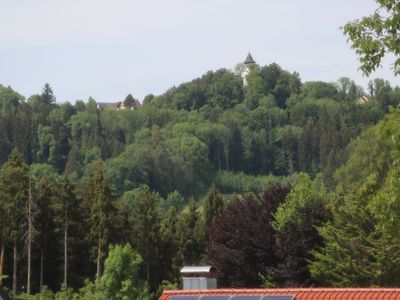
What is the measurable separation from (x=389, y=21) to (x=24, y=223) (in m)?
65.3

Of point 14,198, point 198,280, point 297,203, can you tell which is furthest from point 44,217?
point 198,280

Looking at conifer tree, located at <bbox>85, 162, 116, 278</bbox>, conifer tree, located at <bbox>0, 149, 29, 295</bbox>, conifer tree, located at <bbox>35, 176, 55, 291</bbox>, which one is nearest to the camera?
conifer tree, located at <bbox>0, 149, 29, 295</bbox>

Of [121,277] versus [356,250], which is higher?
[356,250]

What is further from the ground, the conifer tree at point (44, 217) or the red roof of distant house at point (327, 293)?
the conifer tree at point (44, 217)

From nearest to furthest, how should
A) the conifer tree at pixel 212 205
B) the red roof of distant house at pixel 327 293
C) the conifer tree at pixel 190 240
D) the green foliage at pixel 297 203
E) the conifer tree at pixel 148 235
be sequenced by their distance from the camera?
the red roof of distant house at pixel 327 293 → the green foliage at pixel 297 203 → the conifer tree at pixel 148 235 → the conifer tree at pixel 190 240 → the conifer tree at pixel 212 205

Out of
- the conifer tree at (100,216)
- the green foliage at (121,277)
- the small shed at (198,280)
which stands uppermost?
the conifer tree at (100,216)

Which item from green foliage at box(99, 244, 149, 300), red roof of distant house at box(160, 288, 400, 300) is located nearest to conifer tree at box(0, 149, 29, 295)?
green foliage at box(99, 244, 149, 300)

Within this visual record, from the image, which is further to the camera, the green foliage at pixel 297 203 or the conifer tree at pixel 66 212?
the conifer tree at pixel 66 212

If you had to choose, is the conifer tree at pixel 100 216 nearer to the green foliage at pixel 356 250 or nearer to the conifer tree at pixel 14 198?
the conifer tree at pixel 14 198

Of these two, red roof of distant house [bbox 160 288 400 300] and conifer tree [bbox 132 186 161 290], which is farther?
conifer tree [bbox 132 186 161 290]

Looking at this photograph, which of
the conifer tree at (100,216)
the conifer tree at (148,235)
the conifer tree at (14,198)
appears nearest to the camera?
the conifer tree at (14,198)

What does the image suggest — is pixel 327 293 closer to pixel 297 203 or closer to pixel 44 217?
pixel 297 203

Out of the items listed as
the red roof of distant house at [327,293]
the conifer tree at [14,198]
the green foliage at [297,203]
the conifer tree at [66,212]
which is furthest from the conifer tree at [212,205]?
the red roof of distant house at [327,293]

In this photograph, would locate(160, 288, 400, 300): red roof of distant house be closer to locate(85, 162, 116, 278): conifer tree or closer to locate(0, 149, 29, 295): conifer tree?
locate(0, 149, 29, 295): conifer tree
